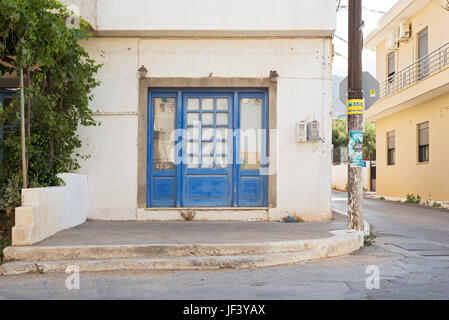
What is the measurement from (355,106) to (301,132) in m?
1.71

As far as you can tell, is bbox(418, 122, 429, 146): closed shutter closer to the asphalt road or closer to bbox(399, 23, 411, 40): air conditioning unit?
bbox(399, 23, 411, 40): air conditioning unit

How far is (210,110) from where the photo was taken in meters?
9.56

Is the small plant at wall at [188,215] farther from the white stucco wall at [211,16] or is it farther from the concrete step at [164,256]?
the white stucco wall at [211,16]

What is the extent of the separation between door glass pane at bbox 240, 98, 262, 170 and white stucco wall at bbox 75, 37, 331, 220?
1.38 ft

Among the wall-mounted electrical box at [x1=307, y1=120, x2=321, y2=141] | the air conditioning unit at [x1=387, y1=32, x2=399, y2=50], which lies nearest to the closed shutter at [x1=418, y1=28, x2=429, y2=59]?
the air conditioning unit at [x1=387, y1=32, x2=399, y2=50]

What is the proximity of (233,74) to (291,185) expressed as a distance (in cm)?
243

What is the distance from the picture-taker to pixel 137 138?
9.30 meters

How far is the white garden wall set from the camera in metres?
6.41

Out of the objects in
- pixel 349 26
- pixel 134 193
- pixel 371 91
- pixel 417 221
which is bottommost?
pixel 417 221

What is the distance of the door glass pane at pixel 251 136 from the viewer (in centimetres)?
953

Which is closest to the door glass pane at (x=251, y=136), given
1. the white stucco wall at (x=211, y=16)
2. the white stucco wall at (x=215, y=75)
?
the white stucco wall at (x=215, y=75)

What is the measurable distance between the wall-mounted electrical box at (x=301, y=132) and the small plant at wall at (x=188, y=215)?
2.46 m

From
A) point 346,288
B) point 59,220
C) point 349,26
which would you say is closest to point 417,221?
point 349,26
